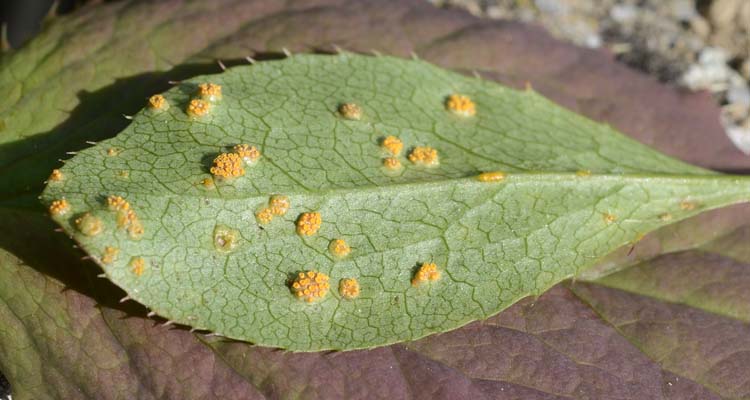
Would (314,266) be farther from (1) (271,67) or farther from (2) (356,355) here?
(1) (271,67)

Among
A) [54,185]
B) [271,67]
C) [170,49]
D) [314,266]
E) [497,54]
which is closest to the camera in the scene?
[54,185]

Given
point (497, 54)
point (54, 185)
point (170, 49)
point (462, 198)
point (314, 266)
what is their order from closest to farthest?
point (54, 185) → point (314, 266) → point (462, 198) → point (170, 49) → point (497, 54)

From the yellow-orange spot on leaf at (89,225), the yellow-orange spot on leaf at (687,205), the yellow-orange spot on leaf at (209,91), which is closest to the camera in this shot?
the yellow-orange spot on leaf at (89,225)

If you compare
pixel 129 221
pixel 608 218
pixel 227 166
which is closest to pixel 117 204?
pixel 129 221

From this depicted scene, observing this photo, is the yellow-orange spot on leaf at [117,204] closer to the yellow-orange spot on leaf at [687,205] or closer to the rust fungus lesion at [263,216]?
the rust fungus lesion at [263,216]

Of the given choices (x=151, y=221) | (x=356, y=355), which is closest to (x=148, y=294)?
(x=151, y=221)

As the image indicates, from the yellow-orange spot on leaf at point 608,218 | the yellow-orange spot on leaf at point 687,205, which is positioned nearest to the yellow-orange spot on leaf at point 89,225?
the yellow-orange spot on leaf at point 608,218

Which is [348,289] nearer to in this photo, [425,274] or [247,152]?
[425,274]
